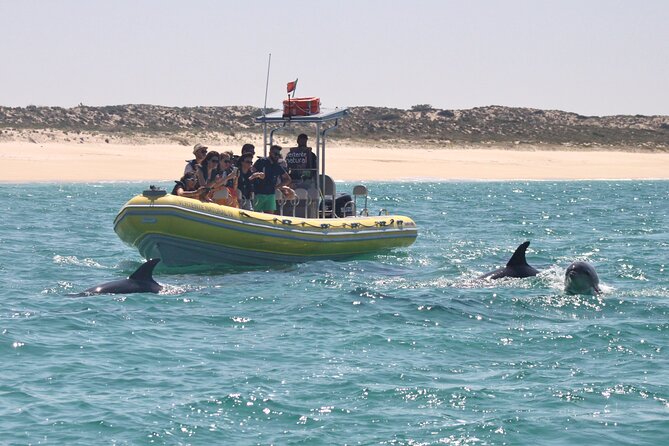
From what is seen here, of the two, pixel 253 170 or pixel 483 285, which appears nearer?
pixel 483 285

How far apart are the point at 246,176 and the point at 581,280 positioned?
565 cm

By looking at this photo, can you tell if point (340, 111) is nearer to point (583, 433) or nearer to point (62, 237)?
point (62, 237)

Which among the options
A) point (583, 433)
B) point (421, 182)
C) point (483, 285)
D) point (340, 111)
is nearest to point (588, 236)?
point (340, 111)

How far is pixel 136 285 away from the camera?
13070 mm

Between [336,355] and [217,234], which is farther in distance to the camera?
[217,234]

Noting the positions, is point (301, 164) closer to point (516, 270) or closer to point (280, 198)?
point (280, 198)

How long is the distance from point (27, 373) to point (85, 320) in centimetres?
218

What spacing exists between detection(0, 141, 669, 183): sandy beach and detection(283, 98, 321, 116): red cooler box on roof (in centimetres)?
2645

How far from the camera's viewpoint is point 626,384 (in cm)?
904

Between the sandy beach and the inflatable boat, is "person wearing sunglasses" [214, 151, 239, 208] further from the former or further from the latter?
the sandy beach

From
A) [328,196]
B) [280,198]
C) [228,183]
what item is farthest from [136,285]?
[328,196]

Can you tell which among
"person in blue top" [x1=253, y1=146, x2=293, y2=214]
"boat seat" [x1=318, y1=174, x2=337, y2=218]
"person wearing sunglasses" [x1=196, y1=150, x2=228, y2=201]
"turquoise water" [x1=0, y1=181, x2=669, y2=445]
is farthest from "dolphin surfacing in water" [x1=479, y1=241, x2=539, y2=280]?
"boat seat" [x1=318, y1=174, x2=337, y2=218]

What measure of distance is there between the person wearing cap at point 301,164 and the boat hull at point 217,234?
1.17 metres

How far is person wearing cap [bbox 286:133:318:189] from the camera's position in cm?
1769
